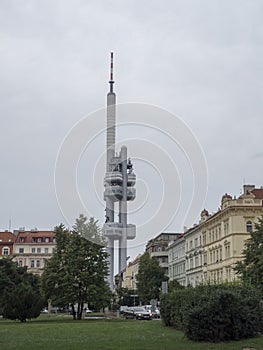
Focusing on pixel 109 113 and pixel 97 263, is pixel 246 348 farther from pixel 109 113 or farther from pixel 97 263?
pixel 109 113

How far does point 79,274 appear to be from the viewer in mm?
52062

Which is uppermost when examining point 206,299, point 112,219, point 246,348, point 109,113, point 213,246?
point 109,113

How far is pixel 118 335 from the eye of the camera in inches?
1033

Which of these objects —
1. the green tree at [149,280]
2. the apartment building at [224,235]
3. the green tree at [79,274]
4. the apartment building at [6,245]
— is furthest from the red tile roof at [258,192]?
the apartment building at [6,245]

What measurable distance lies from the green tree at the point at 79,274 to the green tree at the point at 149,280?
59.6 metres

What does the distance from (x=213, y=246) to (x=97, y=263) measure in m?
38.7

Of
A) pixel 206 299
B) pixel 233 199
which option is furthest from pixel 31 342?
pixel 233 199

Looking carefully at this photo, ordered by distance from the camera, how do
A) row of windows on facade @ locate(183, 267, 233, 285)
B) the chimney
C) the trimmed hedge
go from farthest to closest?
the chimney < row of windows on facade @ locate(183, 267, 233, 285) < the trimmed hedge

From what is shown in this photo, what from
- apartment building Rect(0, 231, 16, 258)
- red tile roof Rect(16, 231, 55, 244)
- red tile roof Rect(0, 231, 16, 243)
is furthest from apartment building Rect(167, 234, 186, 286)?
red tile roof Rect(0, 231, 16, 243)

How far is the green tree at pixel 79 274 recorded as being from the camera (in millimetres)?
52094

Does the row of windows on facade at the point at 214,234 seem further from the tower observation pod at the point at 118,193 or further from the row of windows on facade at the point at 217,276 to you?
the tower observation pod at the point at 118,193

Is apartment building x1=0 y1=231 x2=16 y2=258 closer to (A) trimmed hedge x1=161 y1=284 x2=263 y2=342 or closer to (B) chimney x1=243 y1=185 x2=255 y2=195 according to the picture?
(B) chimney x1=243 y1=185 x2=255 y2=195

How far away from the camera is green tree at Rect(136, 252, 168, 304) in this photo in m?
112

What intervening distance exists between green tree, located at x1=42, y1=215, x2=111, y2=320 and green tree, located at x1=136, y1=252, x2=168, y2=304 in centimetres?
5960
